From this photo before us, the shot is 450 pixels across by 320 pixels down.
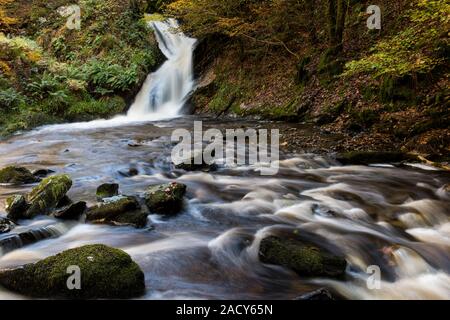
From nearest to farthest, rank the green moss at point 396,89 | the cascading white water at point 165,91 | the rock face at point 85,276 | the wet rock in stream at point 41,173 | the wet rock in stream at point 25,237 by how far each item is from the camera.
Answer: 1. the rock face at point 85,276
2. the wet rock in stream at point 25,237
3. the wet rock in stream at point 41,173
4. the green moss at point 396,89
5. the cascading white water at point 165,91

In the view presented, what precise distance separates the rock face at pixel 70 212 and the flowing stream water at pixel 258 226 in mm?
126

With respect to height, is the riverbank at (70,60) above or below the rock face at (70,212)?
above

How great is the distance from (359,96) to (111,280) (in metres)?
8.96

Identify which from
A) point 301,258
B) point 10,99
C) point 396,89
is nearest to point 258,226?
point 301,258

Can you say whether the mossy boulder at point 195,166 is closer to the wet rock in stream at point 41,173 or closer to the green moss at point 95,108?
the wet rock in stream at point 41,173

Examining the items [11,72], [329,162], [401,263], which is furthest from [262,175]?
[11,72]

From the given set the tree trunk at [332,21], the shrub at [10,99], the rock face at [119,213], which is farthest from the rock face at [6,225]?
the shrub at [10,99]

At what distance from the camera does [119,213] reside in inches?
220

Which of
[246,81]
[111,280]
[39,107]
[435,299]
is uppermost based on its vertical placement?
[246,81]

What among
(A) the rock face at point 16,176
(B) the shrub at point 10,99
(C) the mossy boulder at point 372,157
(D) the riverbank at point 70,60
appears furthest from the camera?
(D) the riverbank at point 70,60

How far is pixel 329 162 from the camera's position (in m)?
8.55

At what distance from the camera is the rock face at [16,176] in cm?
732

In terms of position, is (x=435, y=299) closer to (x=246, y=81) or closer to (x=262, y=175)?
(x=262, y=175)

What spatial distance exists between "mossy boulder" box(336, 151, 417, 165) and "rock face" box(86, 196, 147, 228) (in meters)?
4.63
